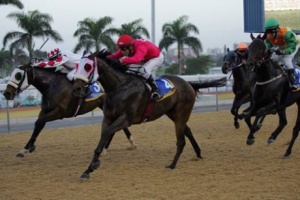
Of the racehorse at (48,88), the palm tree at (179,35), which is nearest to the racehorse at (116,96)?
the racehorse at (48,88)

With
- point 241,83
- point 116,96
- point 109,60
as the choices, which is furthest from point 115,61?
point 241,83

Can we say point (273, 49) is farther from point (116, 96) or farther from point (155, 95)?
point (116, 96)

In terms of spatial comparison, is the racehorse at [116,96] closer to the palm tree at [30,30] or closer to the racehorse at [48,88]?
the racehorse at [48,88]

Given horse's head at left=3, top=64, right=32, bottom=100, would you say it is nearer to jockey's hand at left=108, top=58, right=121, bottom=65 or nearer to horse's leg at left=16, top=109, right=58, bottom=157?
horse's leg at left=16, top=109, right=58, bottom=157

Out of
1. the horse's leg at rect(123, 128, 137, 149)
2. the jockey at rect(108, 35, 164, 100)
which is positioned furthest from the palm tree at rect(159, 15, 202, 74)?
the jockey at rect(108, 35, 164, 100)

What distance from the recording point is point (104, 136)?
24.0 feet

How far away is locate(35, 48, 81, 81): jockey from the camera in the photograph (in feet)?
32.3

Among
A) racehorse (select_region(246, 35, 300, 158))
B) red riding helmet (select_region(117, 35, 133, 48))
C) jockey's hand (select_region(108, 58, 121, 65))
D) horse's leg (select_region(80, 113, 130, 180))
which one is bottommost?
horse's leg (select_region(80, 113, 130, 180))

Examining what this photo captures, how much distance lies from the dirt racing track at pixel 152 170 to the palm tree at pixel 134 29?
29962 millimetres

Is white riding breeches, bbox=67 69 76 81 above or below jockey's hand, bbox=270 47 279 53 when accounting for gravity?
below

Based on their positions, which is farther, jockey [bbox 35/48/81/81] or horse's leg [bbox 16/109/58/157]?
jockey [bbox 35/48/81/81]

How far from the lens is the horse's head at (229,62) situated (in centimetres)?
1262

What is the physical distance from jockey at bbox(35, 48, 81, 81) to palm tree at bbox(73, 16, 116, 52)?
31626 mm

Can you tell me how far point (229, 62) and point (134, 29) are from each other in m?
30.5
